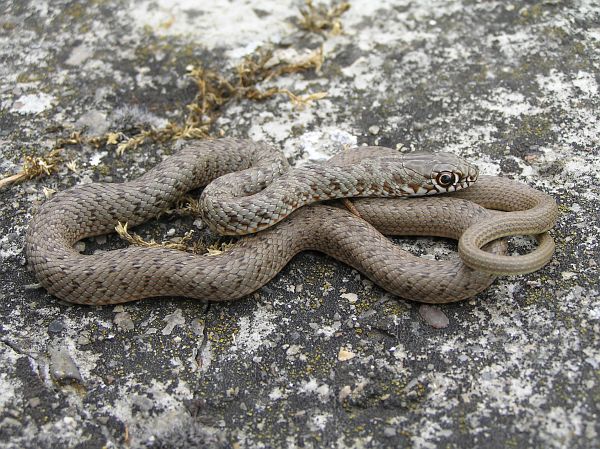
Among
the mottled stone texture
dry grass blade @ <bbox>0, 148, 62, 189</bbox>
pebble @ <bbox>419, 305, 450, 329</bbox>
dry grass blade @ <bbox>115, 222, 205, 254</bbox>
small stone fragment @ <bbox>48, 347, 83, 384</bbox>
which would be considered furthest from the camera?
dry grass blade @ <bbox>0, 148, 62, 189</bbox>

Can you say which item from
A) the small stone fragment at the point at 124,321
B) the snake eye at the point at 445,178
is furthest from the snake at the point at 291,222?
the small stone fragment at the point at 124,321

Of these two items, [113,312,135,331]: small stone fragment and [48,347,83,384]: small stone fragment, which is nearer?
[48,347,83,384]: small stone fragment

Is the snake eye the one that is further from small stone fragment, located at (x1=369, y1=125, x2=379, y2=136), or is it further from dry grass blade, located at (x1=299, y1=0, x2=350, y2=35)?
dry grass blade, located at (x1=299, y1=0, x2=350, y2=35)

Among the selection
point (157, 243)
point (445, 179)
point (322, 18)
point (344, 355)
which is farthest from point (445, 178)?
point (322, 18)

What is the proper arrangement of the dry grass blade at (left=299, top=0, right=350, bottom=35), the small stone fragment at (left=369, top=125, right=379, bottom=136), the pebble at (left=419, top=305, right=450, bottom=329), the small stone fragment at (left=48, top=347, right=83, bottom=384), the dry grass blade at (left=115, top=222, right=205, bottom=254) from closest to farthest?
the small stone fragment at (left=48, top=347, right=83, bottom=384) → the pebble at (left=419, top=305, right=450, bottom=329) → the dry grass blade at (left=115, top=222, right=205, bottom=254) → the small stone fragment at (left=369, top=125, right=379, bottom=136) → the dry grass blade at (left=299, top=0, right=350, bottom=35)

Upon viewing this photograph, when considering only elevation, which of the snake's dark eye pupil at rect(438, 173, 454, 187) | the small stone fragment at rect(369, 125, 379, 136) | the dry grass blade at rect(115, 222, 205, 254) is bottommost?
the dry grass blade at rect(115, 222, 205, 254)

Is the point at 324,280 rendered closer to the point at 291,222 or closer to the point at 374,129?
the point at 291,222

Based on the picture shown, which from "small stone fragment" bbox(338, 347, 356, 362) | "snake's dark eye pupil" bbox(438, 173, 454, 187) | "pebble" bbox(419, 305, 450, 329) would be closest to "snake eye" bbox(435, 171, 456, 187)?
"snake's dark eye pupil" bbox(438, 173, 454, 187)

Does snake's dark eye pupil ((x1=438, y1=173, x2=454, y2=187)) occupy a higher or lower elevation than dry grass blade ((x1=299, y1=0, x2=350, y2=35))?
lower

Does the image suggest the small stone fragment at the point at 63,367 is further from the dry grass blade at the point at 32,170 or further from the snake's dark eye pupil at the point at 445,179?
the snake's dark eye pupil at the point at 445,179
